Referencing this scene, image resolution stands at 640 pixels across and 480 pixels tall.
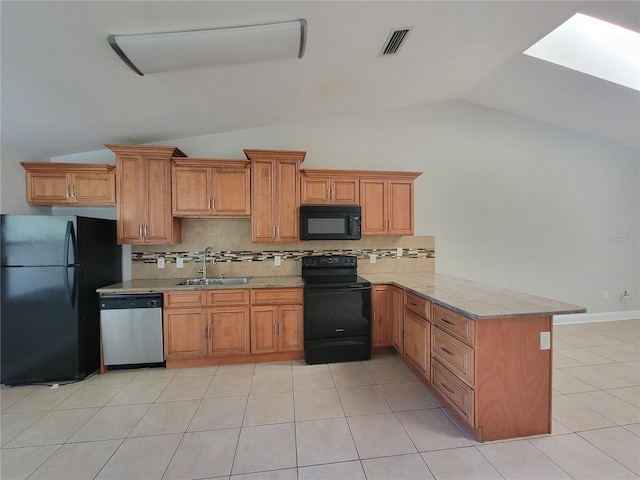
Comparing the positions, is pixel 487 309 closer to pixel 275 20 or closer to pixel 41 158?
pixel 275 20

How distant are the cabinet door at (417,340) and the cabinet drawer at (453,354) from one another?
112mm

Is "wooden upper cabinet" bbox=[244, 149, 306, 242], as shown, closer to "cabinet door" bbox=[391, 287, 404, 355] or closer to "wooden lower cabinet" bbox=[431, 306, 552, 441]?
"cabinet door" bbox=[391, 287, 404, 355]

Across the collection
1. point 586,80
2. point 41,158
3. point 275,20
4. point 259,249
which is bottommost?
point 259,249

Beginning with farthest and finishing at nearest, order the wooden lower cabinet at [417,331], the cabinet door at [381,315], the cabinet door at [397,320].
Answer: the cabinet door at [381,315] < the cabinet door at [397,320] < the wooden lower cabinet at [417,331]

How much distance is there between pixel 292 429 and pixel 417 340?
4.35 ft

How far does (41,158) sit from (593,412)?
5.89 m

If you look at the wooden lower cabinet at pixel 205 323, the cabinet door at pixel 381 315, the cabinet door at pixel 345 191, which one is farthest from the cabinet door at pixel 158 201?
the cabinet door at pixel 381 315

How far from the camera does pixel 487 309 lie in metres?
1.82

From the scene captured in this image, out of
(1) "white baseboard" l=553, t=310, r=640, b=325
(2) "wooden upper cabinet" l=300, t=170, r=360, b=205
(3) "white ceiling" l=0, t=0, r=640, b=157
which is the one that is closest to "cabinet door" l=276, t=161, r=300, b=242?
(2) "wooden upper cabinet" l=300, t=170, r=360, b=205

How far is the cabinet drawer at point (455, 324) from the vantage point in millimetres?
1832

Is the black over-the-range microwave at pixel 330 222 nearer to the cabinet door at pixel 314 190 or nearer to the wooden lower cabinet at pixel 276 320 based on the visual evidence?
the cabinet door at pixel 314 190

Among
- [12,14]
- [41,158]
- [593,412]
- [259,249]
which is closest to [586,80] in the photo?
[593,412]

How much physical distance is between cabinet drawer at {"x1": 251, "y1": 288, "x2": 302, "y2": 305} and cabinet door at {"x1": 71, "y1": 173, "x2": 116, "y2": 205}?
1885 millimetres

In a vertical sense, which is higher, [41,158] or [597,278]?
[41,158]
